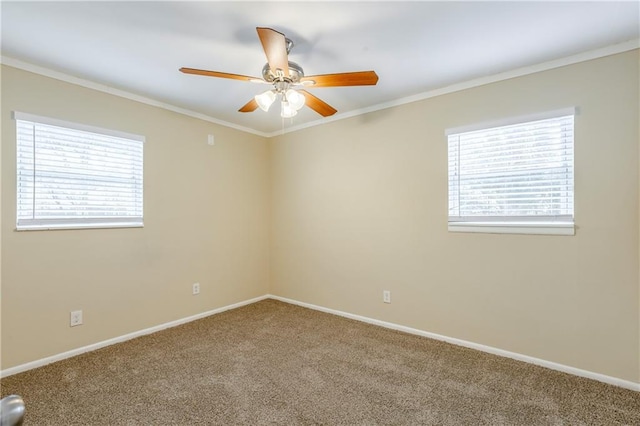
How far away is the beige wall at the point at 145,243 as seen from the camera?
2.32m

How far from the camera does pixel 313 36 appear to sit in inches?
77.8

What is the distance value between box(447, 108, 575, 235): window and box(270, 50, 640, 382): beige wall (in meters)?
0.07

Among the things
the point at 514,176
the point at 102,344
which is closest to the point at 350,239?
the point at 514,176

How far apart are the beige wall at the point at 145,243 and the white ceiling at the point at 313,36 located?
35 cm

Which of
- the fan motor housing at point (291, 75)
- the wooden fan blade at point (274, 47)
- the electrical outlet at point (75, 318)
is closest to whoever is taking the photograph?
the wooden fan blade at point (274, 47)

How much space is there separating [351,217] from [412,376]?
67.2 inches

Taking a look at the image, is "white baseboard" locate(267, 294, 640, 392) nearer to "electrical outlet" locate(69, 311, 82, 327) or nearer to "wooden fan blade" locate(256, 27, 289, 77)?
"electrical outlet" locate(69, 311, 82, 327)

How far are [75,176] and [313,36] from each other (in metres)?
2.23

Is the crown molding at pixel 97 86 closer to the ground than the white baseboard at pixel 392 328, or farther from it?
farther from it

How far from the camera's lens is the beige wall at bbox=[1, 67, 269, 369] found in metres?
2.32

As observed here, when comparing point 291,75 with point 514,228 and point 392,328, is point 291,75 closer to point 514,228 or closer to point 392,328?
point 514,228

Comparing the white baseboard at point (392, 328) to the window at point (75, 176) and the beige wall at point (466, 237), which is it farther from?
the window at point (75, 176)

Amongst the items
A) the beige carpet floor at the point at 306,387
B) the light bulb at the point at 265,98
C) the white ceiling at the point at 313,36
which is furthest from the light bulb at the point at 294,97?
the beige carpet floor at the point at 306,387

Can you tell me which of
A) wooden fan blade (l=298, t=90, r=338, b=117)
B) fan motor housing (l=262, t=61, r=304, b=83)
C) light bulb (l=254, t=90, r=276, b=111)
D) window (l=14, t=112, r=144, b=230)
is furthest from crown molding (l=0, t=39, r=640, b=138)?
light bulb (l=254, t=90, r=276, b=111)
